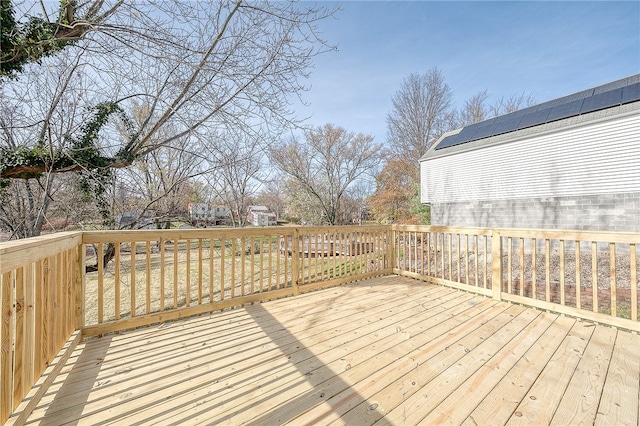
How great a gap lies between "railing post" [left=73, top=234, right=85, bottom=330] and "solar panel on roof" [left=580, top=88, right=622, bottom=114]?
12001mm

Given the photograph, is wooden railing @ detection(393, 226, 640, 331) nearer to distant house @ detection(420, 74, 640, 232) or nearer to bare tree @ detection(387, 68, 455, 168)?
distant house @ detection(420, 74, 640, 232)

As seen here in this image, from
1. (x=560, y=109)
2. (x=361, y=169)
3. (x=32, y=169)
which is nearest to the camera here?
(x=32, y=169)

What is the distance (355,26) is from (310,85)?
2.47 meters

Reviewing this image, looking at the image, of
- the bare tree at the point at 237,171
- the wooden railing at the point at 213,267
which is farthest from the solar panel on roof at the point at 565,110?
the bare tree at the point at 237,171

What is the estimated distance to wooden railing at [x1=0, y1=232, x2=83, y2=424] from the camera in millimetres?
1188

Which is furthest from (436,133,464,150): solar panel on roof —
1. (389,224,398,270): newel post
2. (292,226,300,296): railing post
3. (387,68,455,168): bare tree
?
(292,226,300,296): railing post

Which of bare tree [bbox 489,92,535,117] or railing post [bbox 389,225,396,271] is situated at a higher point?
bare tree [bbox 489,92,535,117]

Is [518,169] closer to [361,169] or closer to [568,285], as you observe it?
[568,285]

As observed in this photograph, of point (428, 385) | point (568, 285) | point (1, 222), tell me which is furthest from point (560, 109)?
point (1, 222)

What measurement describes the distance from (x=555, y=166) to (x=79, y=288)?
37.3ft

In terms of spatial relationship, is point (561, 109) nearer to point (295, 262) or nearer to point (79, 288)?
point (295, 262)

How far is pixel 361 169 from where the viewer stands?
16.1 metres

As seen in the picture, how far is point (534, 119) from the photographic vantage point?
912cm

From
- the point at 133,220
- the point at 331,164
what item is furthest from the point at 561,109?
the point at 133,220
